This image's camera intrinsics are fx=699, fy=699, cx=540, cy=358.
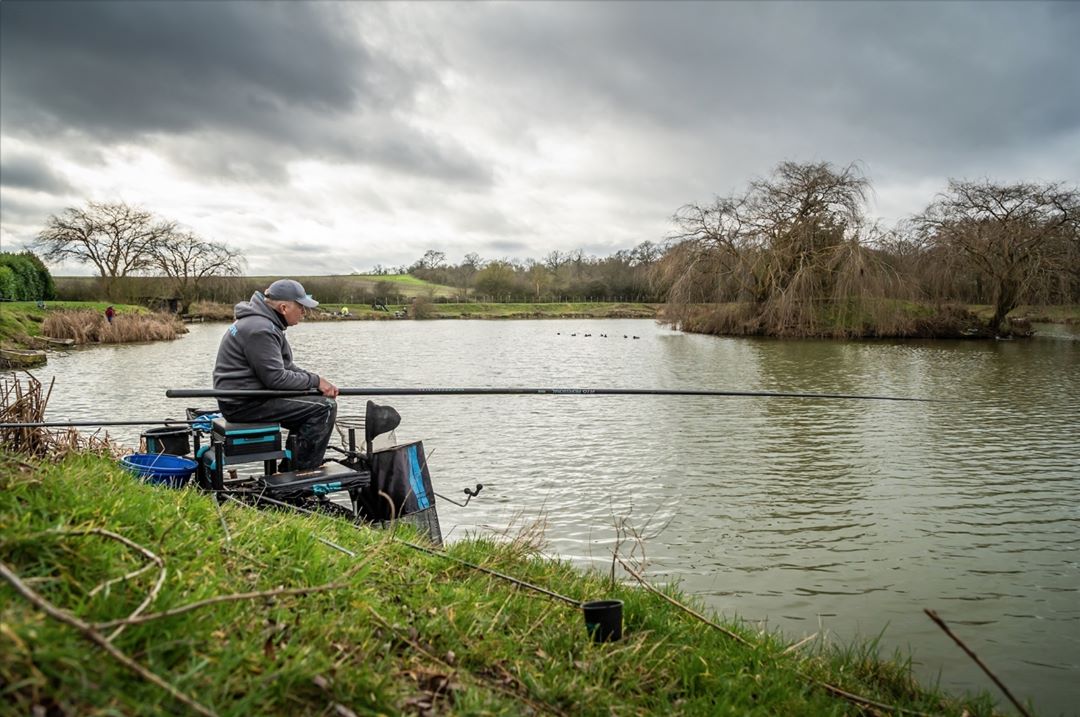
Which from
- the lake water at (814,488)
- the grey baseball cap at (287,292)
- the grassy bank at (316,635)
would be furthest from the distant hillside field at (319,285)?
the grassy bank at (316,635)

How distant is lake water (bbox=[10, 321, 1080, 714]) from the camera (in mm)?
4922

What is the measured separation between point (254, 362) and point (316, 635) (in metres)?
3.83

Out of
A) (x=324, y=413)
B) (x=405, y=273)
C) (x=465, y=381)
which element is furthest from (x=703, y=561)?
(x=405, y=273)

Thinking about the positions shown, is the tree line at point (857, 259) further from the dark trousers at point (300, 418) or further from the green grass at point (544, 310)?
the green grass at point (544, 310)

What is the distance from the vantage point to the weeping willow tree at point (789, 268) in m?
30.5

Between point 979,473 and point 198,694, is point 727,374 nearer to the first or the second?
point 979,473

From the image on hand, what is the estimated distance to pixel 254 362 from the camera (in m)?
5.93

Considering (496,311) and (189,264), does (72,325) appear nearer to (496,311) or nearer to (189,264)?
(189,264)

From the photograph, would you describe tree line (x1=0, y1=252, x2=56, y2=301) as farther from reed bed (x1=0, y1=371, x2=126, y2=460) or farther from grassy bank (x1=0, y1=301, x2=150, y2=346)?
reed bed (x1=0, y1=371, x2=126, y2=460)

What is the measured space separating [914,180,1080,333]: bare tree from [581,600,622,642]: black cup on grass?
31.9 m

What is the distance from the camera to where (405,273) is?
419ft

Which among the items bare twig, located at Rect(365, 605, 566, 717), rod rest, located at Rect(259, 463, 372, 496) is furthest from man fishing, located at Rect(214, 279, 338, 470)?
bare twig, located at Rect(365, 605, 566, 717)

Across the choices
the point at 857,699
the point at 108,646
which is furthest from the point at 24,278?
the point at 857,699

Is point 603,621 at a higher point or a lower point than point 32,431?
lower
